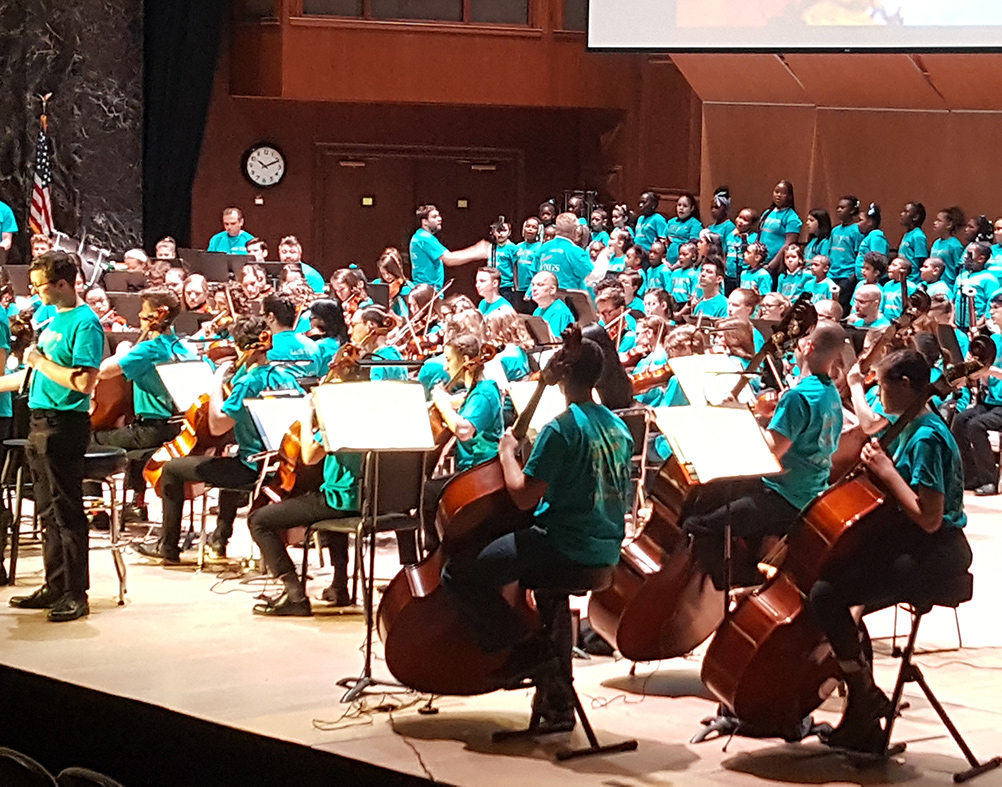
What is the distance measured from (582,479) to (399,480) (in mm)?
1897

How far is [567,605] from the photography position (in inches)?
217

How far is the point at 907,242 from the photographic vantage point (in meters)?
14.6

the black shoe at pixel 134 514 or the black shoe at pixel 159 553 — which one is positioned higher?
the black shoe at pixel 134 514

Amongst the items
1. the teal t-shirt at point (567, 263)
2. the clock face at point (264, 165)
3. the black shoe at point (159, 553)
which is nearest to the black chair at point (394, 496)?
the black shoe at point (159, 553)

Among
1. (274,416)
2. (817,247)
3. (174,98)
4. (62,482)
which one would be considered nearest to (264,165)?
(174,98)

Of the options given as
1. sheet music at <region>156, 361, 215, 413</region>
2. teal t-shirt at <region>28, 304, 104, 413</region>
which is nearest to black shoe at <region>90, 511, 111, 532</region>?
A: sheet music at <region>156, 361, 215, 413</region>

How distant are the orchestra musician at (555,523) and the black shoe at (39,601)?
2.60m

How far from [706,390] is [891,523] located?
2542 mm

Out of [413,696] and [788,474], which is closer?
[788,474]

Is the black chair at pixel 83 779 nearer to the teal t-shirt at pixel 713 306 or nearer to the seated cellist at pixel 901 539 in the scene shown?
the seated cellist at pixel 901 539

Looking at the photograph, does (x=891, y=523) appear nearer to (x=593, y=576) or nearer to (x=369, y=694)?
(x=593, y=576)

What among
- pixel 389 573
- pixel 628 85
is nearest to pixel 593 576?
pixel 389 573

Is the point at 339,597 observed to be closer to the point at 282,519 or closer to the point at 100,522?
the point at 282,519

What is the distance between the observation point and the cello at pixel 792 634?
5.04 meters
